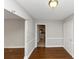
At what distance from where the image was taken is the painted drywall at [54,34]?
823 cm

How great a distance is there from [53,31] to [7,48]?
3.78m

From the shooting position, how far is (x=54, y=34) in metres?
8.30

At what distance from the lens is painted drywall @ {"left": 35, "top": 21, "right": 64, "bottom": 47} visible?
8.23 metres

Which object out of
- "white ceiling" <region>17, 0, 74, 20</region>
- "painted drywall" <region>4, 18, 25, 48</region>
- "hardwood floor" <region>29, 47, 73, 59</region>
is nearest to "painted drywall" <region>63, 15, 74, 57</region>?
"hardwood floor" <region>29, 47, 73, 59</region>

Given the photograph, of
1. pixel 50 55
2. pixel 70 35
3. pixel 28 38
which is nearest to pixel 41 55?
pixel 50 55

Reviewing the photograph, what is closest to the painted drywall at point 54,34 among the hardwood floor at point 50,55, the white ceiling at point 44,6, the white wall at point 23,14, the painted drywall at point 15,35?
the hardwood floor at point 50,55

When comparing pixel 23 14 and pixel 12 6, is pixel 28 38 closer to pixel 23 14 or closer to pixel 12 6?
pixel 23 14

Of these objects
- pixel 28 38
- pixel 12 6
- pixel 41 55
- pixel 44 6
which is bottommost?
pixel 41 55

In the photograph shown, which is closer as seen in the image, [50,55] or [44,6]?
[44,6]

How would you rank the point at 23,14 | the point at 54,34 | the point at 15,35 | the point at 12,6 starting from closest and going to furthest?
the point at 12,6 < the point at 23,14 < the point at 15,35 < the point at 54,34

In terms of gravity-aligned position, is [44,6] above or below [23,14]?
above
